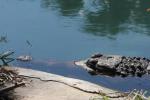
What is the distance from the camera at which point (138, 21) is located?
9953mm

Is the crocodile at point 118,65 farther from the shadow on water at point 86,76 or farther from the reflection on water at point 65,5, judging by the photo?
the reflection on water at point 65,5

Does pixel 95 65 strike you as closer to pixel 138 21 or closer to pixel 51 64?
pixel 51 64

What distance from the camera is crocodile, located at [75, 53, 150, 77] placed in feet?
23.6

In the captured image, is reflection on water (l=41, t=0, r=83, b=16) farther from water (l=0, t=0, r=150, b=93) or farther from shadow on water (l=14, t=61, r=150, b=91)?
shadow on water (l=14, t=61, r=150, b=91)

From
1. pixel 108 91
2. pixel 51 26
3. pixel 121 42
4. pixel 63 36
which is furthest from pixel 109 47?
pixel 108 91

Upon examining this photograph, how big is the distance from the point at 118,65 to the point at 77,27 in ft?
7.32

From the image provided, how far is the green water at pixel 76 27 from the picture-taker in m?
8.15

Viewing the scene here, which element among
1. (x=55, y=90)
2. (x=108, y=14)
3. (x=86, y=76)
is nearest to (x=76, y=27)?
(x=108, y=14)

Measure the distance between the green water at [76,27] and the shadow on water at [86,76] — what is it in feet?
0.96

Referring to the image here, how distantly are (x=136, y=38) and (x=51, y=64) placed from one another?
1.79 m

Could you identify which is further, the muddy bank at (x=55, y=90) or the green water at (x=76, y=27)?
the green water at (x=76, y=27)

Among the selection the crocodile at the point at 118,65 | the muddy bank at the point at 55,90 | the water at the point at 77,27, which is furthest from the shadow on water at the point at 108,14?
the muddy bank at the point at 55,90

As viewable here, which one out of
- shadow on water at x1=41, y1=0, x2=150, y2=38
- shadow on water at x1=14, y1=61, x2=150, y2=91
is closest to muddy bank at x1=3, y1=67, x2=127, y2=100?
shadow on water at x1=14, y1=61, x2=150, y2=91

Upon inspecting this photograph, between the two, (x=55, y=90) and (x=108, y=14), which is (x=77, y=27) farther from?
(x=55, y=90)
